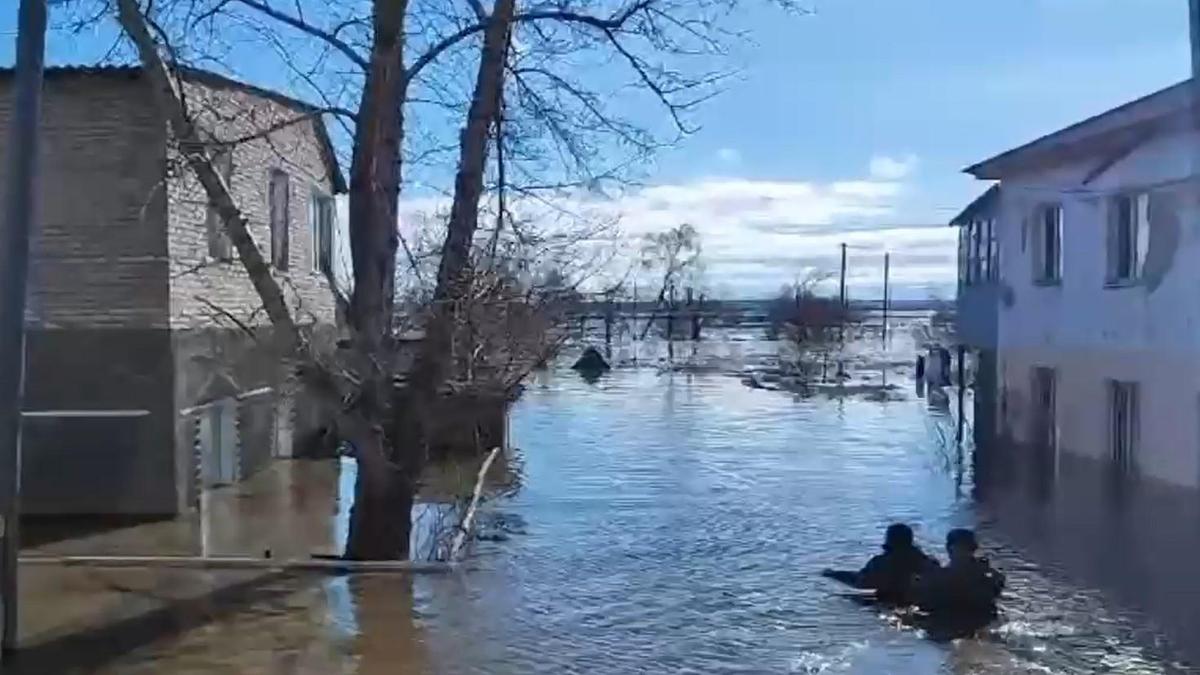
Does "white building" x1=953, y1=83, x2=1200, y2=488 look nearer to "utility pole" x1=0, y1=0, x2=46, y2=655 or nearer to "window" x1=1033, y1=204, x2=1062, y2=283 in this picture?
"window" x1=1033, y1=204, x2=1062, y2=283

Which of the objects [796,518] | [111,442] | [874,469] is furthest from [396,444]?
[874,469]

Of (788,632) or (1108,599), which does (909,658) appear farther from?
(1108,599)

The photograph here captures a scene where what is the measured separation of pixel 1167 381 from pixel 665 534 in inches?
298

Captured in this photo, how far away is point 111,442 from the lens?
15117mm

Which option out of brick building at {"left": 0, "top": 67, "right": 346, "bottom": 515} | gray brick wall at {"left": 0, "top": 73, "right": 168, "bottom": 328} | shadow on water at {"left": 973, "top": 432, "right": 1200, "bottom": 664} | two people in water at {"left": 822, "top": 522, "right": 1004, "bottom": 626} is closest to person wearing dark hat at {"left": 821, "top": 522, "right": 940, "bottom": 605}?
two people in water at {"left": 822, "top": 522, "right": 1004, "bottom": 626}

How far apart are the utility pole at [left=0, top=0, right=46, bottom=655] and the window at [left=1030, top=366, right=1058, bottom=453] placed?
1782 centimetres

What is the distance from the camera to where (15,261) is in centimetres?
839

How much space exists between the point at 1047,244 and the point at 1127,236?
3330mm

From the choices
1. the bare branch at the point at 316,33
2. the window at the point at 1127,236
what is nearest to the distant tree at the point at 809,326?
the window at the point at 1127,236

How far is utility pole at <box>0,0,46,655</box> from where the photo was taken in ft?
27.4

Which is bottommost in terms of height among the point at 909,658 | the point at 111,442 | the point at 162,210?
the point at 909,658

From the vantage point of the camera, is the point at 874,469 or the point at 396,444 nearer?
the point at 396,444

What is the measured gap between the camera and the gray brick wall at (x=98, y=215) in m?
14.9

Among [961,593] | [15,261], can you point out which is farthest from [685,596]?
[15,261]
